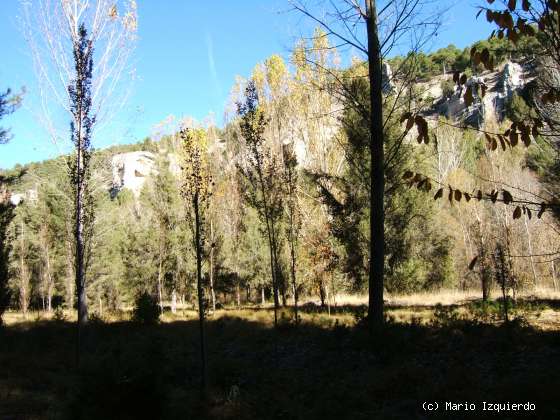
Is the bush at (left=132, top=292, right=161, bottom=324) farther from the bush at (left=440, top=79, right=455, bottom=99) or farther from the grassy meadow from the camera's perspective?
the bush at (left=440, top=79, right=455, bottom=99)

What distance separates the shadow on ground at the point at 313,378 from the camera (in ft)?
18.2

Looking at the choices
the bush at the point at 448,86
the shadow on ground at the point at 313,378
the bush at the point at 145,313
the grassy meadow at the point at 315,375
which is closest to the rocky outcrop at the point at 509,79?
the bush at the point at 448,86

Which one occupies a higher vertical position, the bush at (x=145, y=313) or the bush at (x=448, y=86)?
the bush at (x=448, y=86)

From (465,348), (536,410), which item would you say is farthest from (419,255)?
(536,410)

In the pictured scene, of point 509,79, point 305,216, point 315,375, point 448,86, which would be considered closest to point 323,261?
point 305,216

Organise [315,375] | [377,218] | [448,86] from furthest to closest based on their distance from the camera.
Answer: [448,86]
[315,375]
[377,218]

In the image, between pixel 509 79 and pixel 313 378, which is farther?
pixel 509 79

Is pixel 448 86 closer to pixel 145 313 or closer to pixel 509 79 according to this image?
pixel 145 313

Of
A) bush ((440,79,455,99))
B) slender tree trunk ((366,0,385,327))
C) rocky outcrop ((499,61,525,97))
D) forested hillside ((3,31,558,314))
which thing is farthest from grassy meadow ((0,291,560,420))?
rocky outcrop ((499,61,525,97))

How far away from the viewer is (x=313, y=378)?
823 cm

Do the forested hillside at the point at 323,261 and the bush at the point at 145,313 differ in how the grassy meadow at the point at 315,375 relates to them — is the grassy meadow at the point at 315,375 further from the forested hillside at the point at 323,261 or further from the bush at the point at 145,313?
the bush at the point at 145,313

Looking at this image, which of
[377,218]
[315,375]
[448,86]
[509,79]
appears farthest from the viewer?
[509,79]

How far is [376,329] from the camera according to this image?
26.9 ft

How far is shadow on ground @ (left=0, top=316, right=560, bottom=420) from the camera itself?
5.56 meters
